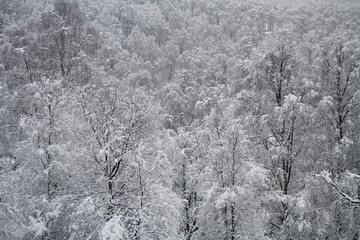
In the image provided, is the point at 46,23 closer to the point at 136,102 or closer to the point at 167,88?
the point at 136,102

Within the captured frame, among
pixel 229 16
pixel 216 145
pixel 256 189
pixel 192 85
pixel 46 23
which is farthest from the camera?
pixel 229 16

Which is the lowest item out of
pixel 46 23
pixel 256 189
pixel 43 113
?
pixel 256 189

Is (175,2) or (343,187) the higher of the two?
(175,2)

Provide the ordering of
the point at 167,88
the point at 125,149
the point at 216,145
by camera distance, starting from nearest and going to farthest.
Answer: the point at 125,149
the point at 216,145
the point at 167,88

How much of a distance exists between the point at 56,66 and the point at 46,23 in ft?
8.34

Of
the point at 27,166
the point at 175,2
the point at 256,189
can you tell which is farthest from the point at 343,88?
the point at 175,2

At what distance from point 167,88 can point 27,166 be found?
82.8 feet

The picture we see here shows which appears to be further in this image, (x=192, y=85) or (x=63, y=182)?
(x=192, y=85)

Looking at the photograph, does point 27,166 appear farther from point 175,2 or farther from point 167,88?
point 175,2

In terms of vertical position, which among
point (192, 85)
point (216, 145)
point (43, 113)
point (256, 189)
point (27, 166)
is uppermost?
point (43, 113)

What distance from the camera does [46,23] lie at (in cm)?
1505

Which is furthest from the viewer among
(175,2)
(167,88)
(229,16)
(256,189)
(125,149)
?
(175,2)

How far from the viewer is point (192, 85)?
35250 millimetres

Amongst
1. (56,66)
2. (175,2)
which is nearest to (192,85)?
(56,66)
